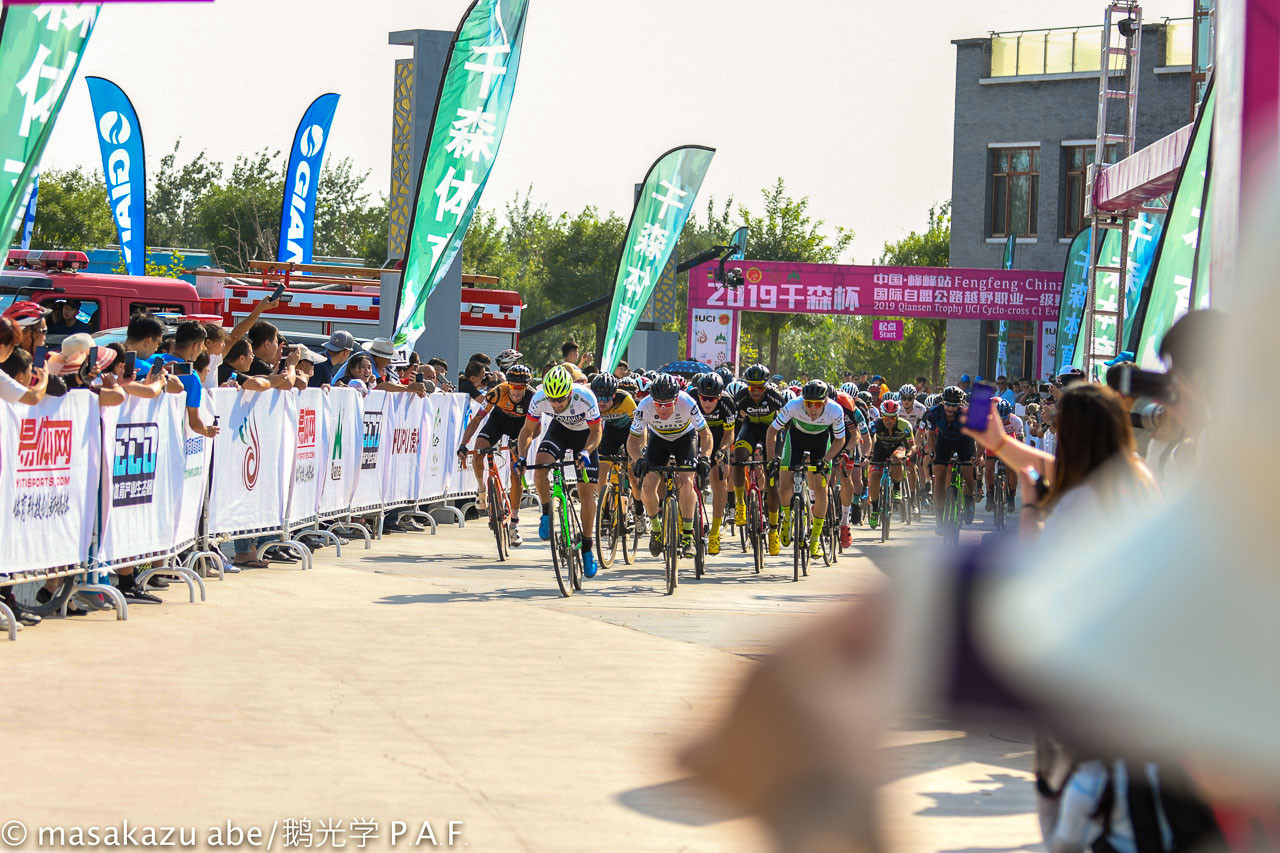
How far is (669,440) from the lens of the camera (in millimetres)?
13984

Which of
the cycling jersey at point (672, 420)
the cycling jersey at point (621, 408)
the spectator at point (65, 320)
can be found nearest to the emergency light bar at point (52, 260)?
the spectator at point (65, 320)

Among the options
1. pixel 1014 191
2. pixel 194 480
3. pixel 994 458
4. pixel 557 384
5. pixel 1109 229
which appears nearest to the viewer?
pixel 194 480

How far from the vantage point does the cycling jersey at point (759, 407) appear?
15.9 metres

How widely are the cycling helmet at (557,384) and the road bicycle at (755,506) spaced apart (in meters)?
2.87

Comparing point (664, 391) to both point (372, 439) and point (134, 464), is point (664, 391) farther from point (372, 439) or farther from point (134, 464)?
point (134, 464)

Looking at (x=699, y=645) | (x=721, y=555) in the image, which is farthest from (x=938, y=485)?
(x=699, y=645)

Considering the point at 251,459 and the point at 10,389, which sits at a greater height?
the point at 10,389

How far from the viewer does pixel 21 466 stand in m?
8.45

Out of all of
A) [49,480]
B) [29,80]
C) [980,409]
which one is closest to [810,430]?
[49,480]

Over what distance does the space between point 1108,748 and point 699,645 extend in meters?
8.53

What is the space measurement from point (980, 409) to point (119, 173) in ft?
79.9

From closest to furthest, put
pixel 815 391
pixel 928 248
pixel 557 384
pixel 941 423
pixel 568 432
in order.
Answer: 1. pixel 557 384
2. pixel 568 432
3. pixel 815 391
4. pixel 941 423
5. pixel 928 248

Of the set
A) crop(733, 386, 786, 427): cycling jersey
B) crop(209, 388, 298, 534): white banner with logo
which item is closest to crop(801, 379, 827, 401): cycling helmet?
crop(733, 386, 786, 427): cycling jersey

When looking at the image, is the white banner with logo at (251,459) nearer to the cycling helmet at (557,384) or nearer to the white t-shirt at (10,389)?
the cycling helmet at (557,384)
